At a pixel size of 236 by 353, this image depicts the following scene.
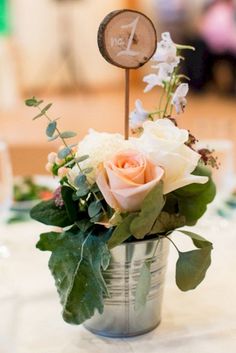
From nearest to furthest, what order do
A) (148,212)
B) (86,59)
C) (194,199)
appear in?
(148,212), (194,199), (86,59)

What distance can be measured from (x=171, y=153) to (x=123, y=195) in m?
0.09

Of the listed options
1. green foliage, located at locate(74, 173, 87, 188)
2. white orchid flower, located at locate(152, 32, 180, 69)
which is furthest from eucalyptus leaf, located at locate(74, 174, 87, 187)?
white orchid flower, located at locate(152, 32, 180, 69)

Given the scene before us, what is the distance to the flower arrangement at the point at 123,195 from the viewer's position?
889 millimetres

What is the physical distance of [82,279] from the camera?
910mm

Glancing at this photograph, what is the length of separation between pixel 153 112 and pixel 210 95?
6.74m

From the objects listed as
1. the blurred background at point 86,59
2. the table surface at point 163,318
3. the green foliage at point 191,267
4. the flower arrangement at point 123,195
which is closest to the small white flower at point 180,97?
the flower arrangement at point 123,195

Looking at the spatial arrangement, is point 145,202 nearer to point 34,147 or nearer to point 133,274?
point 133,274

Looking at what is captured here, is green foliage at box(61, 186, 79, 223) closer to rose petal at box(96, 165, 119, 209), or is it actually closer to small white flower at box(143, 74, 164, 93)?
rose petal at box(96, 165, 119, 209)

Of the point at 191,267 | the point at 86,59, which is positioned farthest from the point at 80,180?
the point at 86,59

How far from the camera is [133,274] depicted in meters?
0.96

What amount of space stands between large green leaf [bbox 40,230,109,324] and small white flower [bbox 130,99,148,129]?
0.19 m

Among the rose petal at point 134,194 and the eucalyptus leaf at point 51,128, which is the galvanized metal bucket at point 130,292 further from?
the eucalyptus leaf at point 51,128

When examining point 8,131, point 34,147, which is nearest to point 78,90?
point 8,131

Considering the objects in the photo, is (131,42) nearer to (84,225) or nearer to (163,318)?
(84,225)
